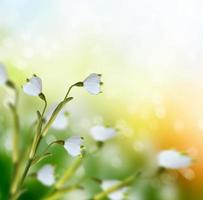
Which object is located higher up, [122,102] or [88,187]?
[122,102]

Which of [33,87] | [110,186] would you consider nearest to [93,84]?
[33,87]

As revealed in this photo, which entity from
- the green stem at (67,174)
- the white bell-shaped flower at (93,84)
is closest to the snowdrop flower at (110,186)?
the green stem at (67,174)

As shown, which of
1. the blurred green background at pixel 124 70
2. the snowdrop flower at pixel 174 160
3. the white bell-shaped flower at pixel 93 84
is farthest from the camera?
the blurred green background at pixel 124 70

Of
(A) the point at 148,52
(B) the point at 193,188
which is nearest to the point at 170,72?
(A) the point at 148,52

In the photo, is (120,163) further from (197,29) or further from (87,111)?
(197,29)

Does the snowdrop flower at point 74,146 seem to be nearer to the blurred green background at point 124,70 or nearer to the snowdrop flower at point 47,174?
the snowdrop flower at point 47,174

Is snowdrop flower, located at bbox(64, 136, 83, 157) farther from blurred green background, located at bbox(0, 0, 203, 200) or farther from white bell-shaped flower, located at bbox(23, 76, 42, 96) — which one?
blurred green background, located at bbox(0, 0, 203, 200)

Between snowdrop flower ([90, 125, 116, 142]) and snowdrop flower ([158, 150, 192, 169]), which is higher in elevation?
snowdrop flower ([90, 125, 116, 142])

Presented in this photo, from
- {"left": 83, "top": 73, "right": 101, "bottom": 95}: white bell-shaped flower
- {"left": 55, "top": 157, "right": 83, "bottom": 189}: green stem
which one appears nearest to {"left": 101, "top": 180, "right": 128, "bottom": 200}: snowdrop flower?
{"left": 55, "top": 157, "right": 83, "bottom": 189}: green stem

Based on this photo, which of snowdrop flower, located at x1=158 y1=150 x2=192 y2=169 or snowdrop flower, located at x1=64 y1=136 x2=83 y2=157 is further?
snowdrop flower, located at x1=158 y1=150 x2=192 y2=169
